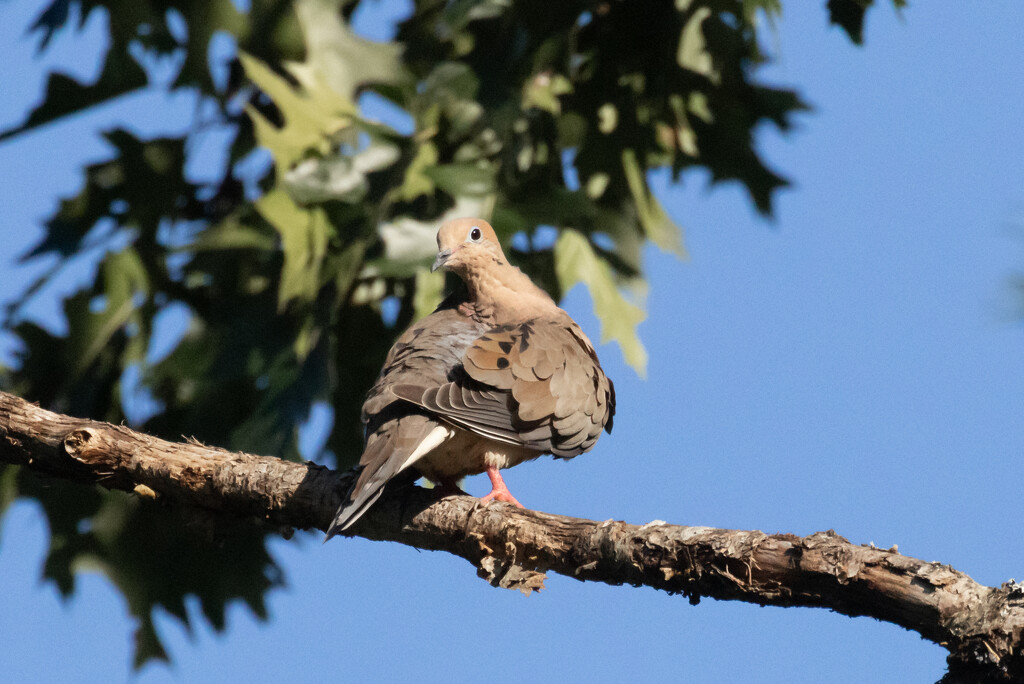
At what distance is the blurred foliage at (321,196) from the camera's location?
415 cm

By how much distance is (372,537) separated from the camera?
2.99 m

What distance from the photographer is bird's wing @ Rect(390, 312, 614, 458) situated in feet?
9.31

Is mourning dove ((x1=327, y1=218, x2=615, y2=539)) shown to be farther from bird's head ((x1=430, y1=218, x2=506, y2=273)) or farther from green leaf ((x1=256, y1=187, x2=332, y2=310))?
green leaf ((x1=256, y1=187, x2=332, y2=310))

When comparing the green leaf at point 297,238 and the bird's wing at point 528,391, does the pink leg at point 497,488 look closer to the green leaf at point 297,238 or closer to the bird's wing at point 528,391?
the bird's wing at point 528,391

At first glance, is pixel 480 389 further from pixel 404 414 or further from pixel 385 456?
pixel 385 456

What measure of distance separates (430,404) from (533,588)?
2.05 feet

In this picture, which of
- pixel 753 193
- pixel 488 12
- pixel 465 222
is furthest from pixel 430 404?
pixel 753 193

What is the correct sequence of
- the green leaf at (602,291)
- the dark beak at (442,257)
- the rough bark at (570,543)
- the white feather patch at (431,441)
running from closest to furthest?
the rough bark at (570,543), the white feather patch at (431,441), the dark beak at (442,257), the green leaf at (602,291)

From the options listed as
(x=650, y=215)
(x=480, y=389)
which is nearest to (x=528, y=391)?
(x=480, y=389)

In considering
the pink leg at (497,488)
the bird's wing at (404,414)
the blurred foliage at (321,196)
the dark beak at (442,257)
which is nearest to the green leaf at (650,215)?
the blurred foliage at (321,196)

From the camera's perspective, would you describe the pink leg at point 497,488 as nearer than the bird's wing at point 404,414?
No

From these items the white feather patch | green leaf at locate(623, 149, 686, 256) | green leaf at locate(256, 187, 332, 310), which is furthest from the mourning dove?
green leaf at locate(623, 149, 686, 256)

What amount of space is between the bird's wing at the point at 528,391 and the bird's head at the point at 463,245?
1.17 ft

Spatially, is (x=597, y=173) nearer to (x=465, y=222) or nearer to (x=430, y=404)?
(x=465, y=222)
